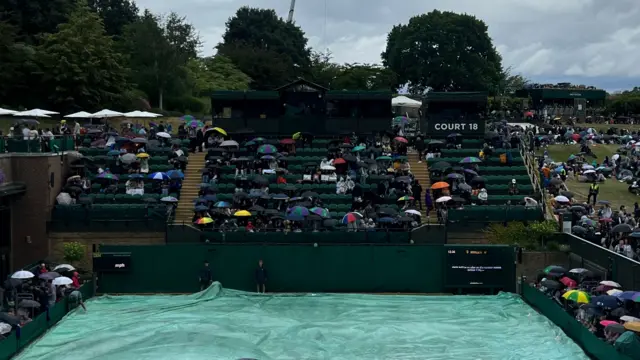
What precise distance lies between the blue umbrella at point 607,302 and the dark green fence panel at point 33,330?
1569 cm

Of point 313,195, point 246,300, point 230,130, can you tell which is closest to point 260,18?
point 230,130

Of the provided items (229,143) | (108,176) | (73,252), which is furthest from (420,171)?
(73,252)

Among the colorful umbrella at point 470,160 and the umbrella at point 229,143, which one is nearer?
the colorful umbrella at point 470,160

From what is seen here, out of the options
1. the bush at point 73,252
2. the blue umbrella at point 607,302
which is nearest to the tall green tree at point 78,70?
the bush at point 73,252

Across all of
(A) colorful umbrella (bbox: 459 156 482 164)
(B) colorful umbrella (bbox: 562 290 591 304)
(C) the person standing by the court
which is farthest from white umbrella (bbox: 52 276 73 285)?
(A) colorful umbrella (bbox: 459 156 482 164)

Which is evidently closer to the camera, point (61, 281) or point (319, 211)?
point (61, 281)

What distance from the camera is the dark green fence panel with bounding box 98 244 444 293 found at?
30.4 m

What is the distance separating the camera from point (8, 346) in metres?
20.9

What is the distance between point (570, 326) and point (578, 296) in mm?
988

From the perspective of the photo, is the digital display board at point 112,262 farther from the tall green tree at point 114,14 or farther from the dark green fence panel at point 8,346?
the tall green tree at point 114,14

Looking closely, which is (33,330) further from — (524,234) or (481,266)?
(524,234)

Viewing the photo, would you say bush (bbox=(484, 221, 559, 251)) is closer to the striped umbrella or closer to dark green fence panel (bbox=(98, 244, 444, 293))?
dark green fence panel (bbox=(98, 244, 444, 293))

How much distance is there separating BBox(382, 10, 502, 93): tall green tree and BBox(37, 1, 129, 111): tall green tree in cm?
4651

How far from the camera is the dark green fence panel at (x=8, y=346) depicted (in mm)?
20458
